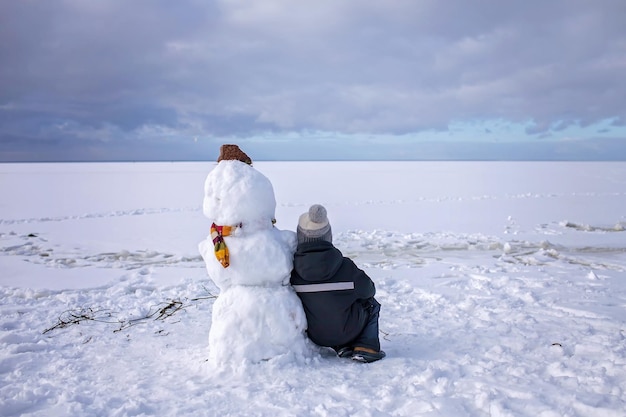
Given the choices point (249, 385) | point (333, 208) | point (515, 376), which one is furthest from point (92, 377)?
point (333, 208)

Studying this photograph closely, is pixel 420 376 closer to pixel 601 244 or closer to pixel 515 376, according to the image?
pixel 515 376

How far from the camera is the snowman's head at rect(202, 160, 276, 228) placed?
3166 millimetres

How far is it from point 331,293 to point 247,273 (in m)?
0.61

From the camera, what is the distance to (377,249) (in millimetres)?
7855

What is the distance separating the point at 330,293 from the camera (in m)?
3.32

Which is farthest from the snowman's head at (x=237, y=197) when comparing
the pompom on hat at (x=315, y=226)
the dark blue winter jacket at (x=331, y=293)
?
the dark blue winter jacket at (x=331, y=293)

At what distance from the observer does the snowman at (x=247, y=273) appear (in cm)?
316

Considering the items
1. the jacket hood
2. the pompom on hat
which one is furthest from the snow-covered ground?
the pompom on hat

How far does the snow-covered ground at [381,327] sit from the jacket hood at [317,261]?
2.03 feet

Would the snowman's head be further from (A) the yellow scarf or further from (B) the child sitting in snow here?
(B) the child sitting in snow

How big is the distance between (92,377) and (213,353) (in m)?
0.81

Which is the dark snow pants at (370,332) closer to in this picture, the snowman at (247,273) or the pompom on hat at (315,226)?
the snowman at (247,273)

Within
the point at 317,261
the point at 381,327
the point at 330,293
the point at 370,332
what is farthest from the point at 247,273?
the point at 381,327

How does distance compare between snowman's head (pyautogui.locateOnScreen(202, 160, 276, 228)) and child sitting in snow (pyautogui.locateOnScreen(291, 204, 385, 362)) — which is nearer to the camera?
snowman's head (pyautogui.locateOnScreen(202, 160, 276, 228))
